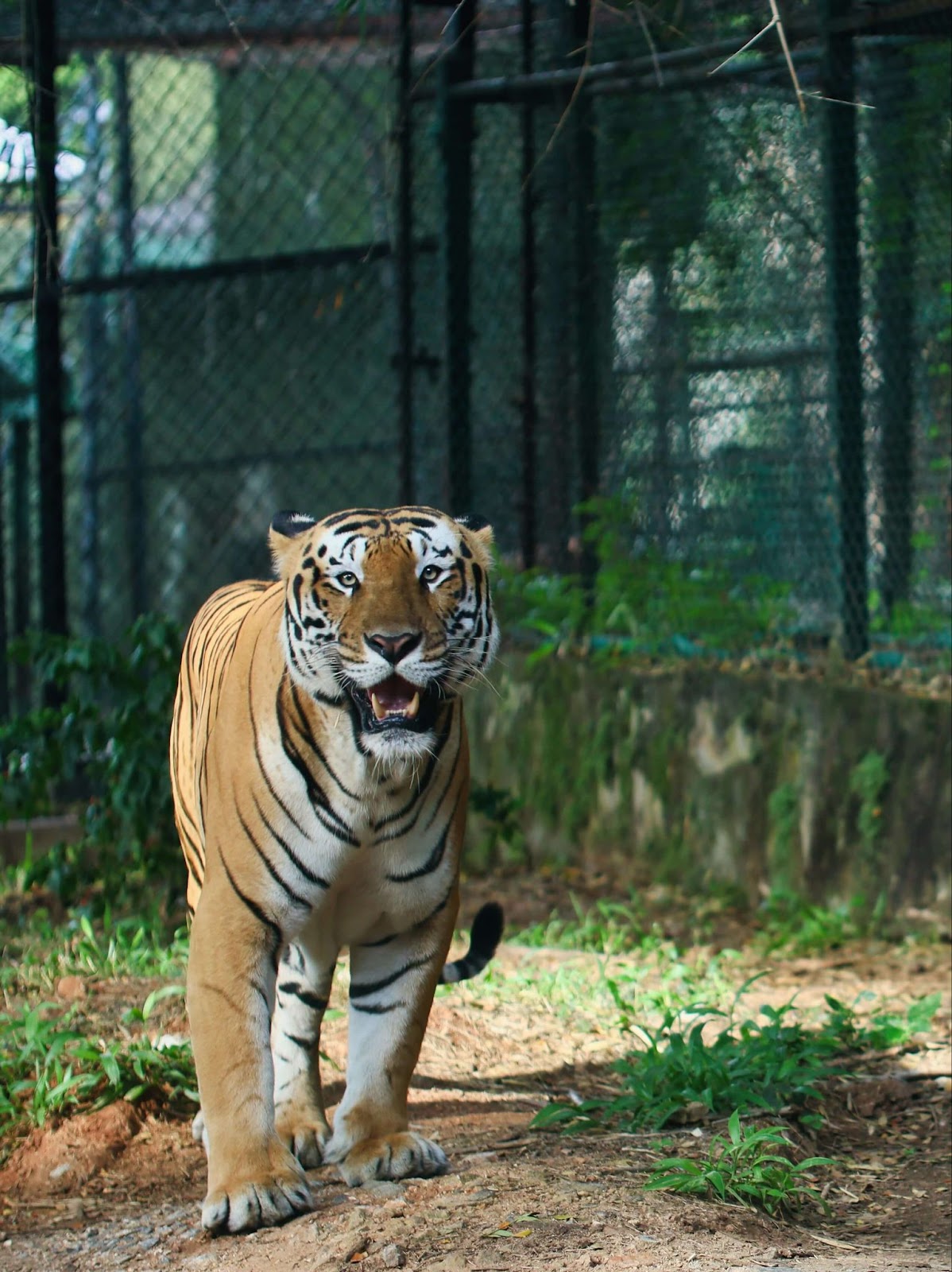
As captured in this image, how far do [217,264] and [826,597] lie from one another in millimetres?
2897

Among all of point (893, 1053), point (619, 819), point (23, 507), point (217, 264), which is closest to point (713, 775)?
point (619, 819)

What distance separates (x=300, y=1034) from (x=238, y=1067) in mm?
561

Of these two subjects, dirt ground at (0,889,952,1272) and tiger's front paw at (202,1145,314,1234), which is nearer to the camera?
dirt ground at (0,889,952,1272)

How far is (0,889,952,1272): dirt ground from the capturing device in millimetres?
2773

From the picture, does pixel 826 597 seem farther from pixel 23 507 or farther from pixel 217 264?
pixel 23 507

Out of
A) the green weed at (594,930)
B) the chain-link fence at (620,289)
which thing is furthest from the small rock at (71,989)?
the chain-link fence at (620,289)

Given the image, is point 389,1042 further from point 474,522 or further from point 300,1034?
point 474,522

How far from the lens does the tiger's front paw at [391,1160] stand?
3.14 m

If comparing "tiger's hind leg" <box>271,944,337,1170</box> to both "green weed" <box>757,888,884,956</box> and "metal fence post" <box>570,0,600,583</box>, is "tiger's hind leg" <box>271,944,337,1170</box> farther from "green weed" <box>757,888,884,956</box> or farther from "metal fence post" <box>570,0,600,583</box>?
"metal fence post" <box>570,0,600,583</box>

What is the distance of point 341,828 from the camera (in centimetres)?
310

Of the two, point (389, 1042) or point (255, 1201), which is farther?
point (389, 1042)

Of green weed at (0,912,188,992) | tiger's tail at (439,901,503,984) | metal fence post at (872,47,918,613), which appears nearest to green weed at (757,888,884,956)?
metal fence post at (872,47,918,613)

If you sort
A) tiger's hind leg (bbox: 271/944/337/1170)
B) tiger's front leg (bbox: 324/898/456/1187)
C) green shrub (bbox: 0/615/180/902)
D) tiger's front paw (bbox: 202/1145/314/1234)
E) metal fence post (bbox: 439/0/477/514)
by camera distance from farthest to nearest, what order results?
metal fence post (bbox: 439/0/477/514), green shrub (bbox: 0/615/180/902), tiger's hind leg (bbox: 271/944/337/1170), tiger's front leg (bbox: 324/898/456/1187), tiger's front paw (bbox: 202/1145/314/1234)

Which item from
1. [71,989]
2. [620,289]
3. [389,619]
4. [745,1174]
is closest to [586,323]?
[620,289]
